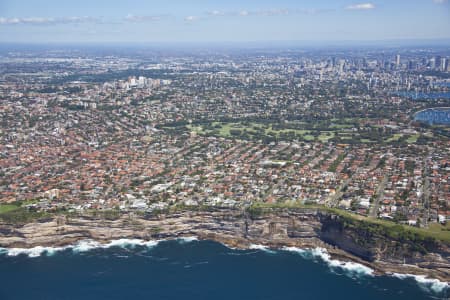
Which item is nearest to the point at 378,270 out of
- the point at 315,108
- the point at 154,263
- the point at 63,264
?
the point at 154,263

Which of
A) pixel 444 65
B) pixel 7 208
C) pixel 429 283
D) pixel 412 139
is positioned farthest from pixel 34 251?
pixel 444 65

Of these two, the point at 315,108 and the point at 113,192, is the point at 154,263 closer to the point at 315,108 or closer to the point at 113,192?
the point at 113,192

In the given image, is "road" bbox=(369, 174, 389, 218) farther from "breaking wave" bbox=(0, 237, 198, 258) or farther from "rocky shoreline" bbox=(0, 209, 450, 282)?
"breaking wave" bbox=(0, 237, 198, 258)

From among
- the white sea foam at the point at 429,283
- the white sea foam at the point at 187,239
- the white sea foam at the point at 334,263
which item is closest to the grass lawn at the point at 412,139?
the white sea foam at the point at 334,263

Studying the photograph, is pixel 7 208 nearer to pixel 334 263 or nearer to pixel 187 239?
pixel 187 239

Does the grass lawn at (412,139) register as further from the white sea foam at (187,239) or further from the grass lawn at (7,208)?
the grass lawn at (7,208)

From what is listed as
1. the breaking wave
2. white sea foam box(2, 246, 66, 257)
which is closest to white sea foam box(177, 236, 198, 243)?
the breaking wave
